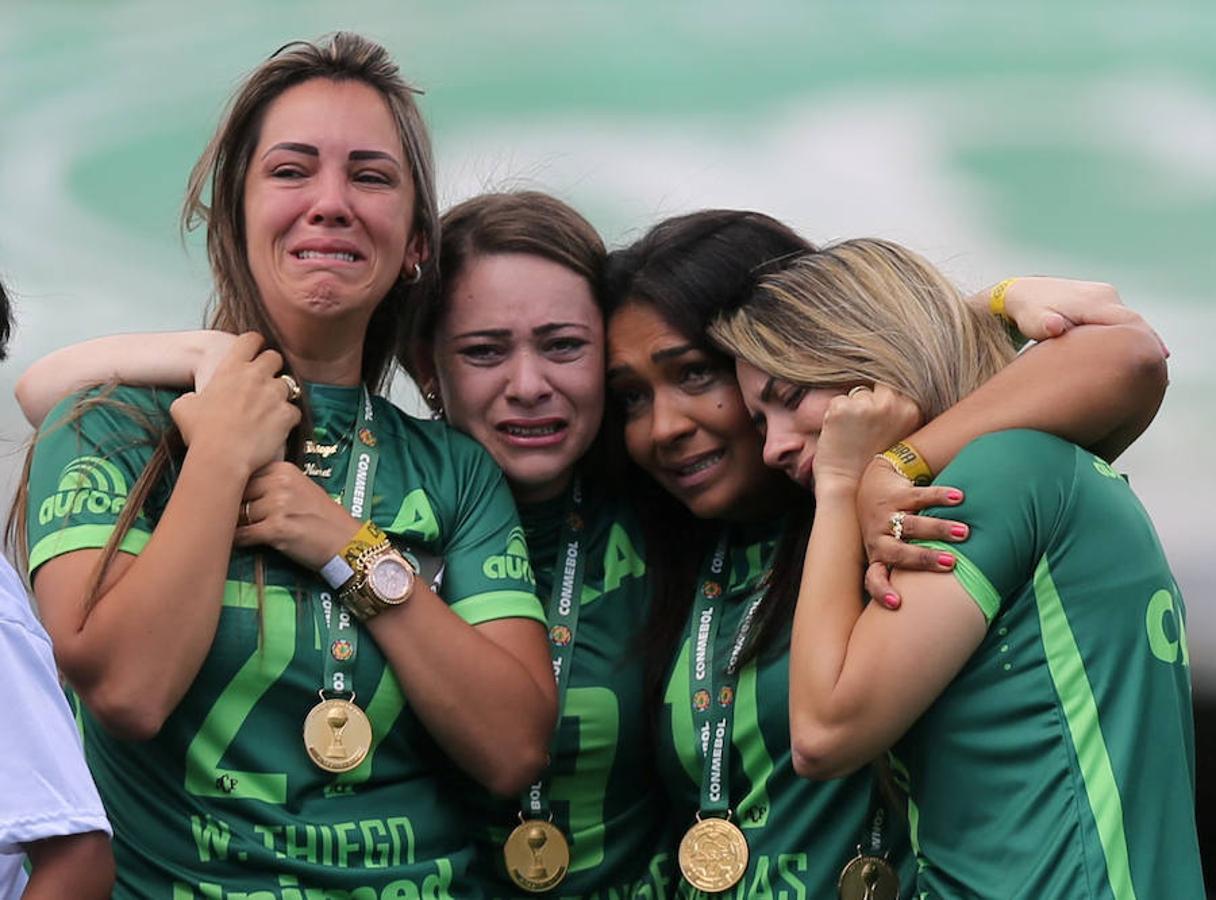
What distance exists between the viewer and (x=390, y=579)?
12.1ft

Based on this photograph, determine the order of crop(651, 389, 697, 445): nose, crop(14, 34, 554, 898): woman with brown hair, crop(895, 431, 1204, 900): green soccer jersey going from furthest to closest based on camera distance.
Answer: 1. crop(651, 389, 697, 445): nose
2. crop(14, 34, 554, 898): woman with brown hair
3. crop(895, 431, 1204, 900): green soccer jersey

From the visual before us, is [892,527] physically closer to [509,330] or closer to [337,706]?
[337,706]

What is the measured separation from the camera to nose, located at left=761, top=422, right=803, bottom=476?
3.92 metres

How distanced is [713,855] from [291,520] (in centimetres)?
116

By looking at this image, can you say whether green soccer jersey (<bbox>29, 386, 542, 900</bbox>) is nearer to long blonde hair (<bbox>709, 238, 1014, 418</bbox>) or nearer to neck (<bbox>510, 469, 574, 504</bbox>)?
neck (<bbox>510, 469, 574, 504</bbox>)

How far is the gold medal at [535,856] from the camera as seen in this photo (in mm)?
4117

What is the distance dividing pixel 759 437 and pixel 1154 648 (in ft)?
3.90

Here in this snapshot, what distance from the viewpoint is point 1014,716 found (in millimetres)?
3354

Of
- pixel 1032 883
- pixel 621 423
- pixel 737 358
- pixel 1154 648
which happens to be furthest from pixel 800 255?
pixel 1032 883

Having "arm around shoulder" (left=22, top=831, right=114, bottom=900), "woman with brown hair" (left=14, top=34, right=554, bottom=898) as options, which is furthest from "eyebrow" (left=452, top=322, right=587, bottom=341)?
"arm around shoulder" (left=22, top=831, right=114, bottom=900)

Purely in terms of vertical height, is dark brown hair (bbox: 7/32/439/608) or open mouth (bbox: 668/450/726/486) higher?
dark brown hair (bbox: 7/32/439/608)

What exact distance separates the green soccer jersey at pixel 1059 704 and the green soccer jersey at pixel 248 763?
1.07 m

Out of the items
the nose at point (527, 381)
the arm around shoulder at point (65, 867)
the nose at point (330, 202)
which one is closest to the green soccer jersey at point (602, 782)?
the nose at point (527, 381)

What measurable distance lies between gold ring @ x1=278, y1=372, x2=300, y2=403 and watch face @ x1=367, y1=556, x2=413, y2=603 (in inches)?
17.8
